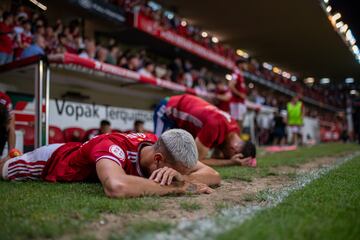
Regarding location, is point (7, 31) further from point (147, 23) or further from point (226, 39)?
point (226, 39)

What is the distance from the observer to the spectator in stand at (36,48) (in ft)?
21.2

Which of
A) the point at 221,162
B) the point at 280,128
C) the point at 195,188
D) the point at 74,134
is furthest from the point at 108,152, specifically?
the point at 280,128

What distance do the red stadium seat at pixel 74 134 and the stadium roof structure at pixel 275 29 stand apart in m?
9.76

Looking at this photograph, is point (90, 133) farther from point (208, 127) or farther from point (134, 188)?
point (134, 188)

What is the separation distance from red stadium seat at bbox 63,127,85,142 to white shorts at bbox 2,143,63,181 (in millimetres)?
2545

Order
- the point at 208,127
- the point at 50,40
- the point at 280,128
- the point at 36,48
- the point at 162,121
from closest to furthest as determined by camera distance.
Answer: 1. the point at 208,127
2. the point at 162,121
3. the point at 36,48
4. the point at 50,40
5. the point at 280,128

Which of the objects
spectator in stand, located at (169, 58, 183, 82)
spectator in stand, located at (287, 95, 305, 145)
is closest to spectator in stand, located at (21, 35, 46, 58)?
spectator in stand, located at (169, 58, 183, 82)

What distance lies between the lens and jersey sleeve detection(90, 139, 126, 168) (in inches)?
88.5

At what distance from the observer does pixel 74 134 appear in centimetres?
594

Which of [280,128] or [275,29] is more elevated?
[275,29]

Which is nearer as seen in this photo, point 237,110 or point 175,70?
point 237,110

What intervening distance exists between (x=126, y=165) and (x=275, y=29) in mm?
17093

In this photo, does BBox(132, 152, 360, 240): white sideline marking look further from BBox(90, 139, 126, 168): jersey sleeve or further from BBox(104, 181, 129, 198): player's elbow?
BBox(90, 139, 126, 168): jersey sleeve

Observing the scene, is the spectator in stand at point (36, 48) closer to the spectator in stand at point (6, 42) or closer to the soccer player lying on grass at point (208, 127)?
the spectator in stand at point (6, 42)
